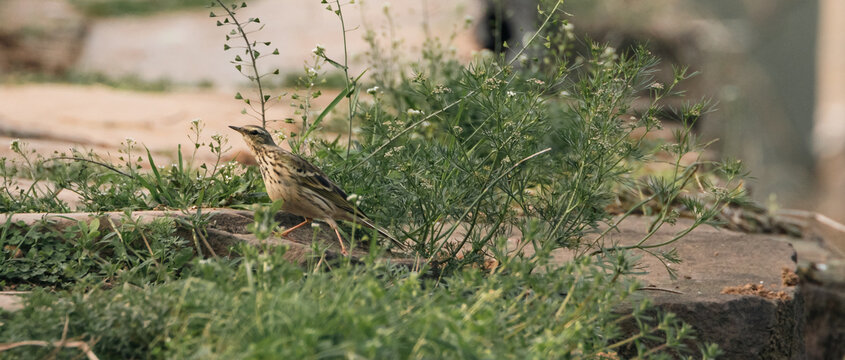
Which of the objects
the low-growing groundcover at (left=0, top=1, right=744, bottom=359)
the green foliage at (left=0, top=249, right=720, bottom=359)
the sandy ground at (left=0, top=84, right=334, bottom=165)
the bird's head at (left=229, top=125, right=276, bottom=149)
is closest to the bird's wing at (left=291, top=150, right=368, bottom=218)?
the low-growing groundcover at (left=0, top=1, right=744, bottom=359)

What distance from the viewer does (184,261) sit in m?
4.14

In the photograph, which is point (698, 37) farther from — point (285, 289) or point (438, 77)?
point (285, 289)

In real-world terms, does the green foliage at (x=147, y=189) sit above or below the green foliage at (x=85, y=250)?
above

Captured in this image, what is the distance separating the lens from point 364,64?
516 inches

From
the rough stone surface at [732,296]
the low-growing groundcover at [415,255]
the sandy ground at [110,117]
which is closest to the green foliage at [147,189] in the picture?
the low-growing groundcover at [415,255]

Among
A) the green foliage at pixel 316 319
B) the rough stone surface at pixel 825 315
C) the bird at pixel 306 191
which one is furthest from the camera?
the rough stone surface at pixel 825 315

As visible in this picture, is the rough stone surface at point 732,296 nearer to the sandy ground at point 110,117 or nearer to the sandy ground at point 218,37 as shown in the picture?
the sandy ground at point 110,117

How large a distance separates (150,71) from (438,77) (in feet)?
36.8

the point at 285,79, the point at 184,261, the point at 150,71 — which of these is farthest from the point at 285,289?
the point at 150,71

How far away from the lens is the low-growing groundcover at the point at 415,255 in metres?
2.80

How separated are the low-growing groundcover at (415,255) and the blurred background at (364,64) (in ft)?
8.91

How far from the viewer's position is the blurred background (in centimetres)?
1045

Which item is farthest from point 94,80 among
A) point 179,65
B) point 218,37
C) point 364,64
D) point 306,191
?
point 306,191

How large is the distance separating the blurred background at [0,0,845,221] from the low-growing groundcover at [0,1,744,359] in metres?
2.72
